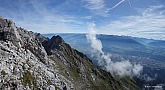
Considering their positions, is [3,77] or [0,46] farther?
[0,46]

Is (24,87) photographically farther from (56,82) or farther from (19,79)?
(56,82)

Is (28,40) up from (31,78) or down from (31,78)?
up

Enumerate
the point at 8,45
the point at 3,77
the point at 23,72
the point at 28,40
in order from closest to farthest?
the point at 3,77 < the point at 23,72 < the point at 8,45 < the point at 28,40

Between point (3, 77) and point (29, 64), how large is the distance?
40.0 m

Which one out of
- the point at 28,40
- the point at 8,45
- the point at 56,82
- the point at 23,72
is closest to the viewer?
the point at 23,72

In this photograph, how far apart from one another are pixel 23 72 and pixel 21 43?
42626mm

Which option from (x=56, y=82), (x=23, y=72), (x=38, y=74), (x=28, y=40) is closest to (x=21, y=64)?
(x=23, y=72)

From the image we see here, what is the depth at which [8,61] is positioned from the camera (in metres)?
139

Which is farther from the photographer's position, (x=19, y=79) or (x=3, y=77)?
(x=19, y=79)

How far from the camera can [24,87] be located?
132750 mm

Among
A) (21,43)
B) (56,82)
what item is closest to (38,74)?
(56,82)

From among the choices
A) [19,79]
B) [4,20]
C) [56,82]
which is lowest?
[56,82]

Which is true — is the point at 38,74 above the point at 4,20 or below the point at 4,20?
below

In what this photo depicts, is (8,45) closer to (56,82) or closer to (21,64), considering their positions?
(21,64)
